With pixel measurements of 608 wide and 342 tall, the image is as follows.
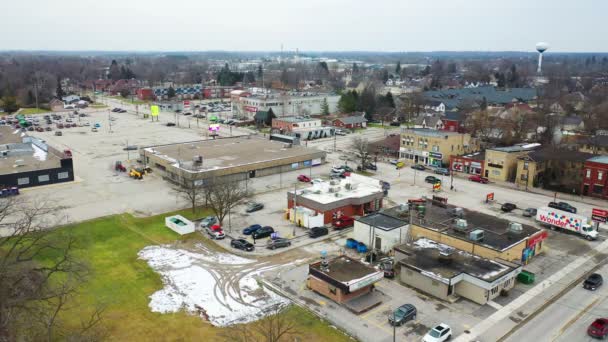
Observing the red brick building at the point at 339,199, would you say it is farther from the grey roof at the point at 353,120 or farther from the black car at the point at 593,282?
the grey roof at the point at 353,120

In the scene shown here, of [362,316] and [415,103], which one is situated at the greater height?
[415,103]

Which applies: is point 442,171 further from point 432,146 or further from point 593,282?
point 593,282

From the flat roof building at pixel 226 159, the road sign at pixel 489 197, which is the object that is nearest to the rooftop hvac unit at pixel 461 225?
the road sign at pixel 489 197

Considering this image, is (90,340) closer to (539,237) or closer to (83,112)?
(539,237)

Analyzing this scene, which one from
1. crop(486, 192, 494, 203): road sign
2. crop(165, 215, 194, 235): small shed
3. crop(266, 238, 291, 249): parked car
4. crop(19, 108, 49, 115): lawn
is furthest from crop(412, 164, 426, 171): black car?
crop(19, 108, 49, 115): lawn

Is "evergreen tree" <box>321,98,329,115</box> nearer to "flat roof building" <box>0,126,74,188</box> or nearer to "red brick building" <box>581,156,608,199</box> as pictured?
"flat roof building" <box>0,126,74,188</box>

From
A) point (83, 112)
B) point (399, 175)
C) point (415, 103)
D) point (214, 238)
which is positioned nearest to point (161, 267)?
point (214, 238)

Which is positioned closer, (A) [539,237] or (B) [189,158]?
(A) [539,237]
